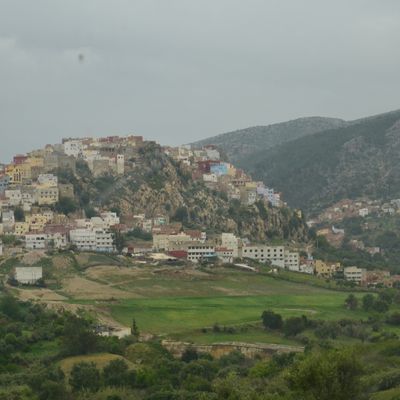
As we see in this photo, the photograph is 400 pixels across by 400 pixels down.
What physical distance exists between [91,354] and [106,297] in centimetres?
1433

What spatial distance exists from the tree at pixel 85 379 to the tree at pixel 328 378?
14249 mm

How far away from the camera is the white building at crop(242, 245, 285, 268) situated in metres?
86.4

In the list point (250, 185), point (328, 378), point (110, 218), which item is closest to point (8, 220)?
point (110, 218)

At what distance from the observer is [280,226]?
101438 mm

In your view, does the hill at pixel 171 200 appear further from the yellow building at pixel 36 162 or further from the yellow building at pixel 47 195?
the yellow building at pixel 36 162

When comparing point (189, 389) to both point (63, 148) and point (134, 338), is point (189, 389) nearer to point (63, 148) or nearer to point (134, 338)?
point (134, 338)

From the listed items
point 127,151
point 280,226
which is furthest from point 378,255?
point 127,151

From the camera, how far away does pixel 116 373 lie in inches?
1785

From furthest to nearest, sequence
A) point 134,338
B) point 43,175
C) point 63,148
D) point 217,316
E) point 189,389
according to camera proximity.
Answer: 1. point 63,148
2. point 43,175
3. point 217,316
4. point 134,338
5. point 189,389

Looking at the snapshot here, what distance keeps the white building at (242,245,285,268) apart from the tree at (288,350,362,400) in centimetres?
5460

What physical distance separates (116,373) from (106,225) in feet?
133

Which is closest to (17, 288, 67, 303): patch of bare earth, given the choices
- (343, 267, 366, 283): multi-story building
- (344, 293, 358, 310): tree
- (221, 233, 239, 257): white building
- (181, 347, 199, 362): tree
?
(181, 347, 199, 362): tree

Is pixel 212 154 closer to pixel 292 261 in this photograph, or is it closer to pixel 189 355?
pixel 292 261

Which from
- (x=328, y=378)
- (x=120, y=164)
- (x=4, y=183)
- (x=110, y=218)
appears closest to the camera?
(x=328, y=378)
